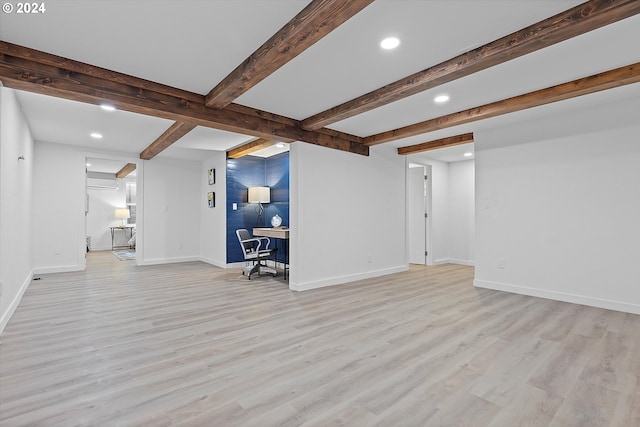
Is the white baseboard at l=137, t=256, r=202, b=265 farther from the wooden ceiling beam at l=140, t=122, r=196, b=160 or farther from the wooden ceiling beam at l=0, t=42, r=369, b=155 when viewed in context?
the wooden ceiling beam at l=0, t=42, r=369, b=155

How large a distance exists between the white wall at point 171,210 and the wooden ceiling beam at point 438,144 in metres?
4.70

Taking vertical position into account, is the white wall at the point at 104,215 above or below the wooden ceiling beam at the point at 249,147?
below

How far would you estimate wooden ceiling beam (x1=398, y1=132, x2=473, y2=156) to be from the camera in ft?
16.3

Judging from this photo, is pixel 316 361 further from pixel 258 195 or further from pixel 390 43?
pixel 258 195

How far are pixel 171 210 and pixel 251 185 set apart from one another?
2.02 m

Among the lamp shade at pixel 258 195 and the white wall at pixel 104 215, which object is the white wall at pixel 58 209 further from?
the white wall at pixel 104 215

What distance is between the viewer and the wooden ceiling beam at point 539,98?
2.78m

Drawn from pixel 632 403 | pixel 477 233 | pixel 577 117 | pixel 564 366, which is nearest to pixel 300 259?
pixel 477 233

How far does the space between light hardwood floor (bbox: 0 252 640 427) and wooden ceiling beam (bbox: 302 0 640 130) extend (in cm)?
230

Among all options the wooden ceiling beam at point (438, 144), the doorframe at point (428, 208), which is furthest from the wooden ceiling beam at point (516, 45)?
the doorframe at point (428, 208)

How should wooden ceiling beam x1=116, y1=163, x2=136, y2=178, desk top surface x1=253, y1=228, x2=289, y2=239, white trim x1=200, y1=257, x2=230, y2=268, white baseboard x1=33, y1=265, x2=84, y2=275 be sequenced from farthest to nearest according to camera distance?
1. wooden ceiling beam x1=116, y1=163, x2=136, y2=178
2. white trim x1=200, y1=257, x2=230, y2=268
3. white baseboard x1=33, y1=265, x2=84, y2=275
4. desk top surface x1=253, y1=228, x2=289, y2=239

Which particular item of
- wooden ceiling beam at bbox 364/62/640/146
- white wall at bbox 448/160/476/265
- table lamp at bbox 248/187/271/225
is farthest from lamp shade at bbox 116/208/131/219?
white wall at bbox 448/160/476/265

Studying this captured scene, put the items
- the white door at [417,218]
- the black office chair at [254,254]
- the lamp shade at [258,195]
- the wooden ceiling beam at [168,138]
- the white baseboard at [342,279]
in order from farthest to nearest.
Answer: the white door at [417,218]
the lamp shade at [258,195]
the black office chair at [254,254]
the white baseboard at [342,279]
the wooden ceiling beam at [168,138]

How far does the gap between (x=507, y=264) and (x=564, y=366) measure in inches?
95.9
